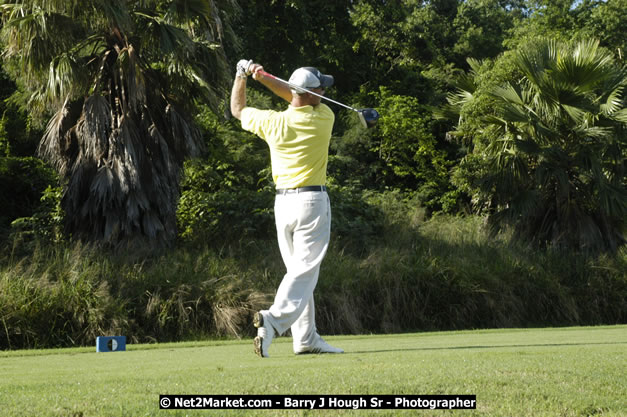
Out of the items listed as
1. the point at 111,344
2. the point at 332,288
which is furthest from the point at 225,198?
the point at 111,344

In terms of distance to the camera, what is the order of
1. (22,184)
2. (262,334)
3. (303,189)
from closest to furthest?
(262,334) → (303,189) → (22,184)

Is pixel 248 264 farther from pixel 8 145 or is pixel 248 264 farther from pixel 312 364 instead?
pixel 312 364

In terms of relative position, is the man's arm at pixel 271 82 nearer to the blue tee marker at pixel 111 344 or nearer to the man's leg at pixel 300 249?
the man's leg at pixel 300 249

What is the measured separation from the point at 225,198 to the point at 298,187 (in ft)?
40.8

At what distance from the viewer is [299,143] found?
263 inches

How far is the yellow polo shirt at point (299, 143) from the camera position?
21.8ft

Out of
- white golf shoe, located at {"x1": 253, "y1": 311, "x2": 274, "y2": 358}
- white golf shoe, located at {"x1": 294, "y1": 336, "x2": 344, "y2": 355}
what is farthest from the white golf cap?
white golf shoe, located at {"x1": 294, "y1": 336, "x2": 344, "y2": 355}

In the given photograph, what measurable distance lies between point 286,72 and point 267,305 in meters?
11.4

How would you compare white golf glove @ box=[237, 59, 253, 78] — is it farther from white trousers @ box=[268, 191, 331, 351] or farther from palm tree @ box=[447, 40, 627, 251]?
palm tree @ box=[447, 40, 627, 251]

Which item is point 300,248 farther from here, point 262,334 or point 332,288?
point 332,288

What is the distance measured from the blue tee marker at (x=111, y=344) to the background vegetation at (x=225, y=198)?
3.60 metres

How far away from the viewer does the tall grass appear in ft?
39.7

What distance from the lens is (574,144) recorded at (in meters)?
18.6

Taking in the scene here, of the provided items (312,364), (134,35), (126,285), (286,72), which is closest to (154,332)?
(126,285)
